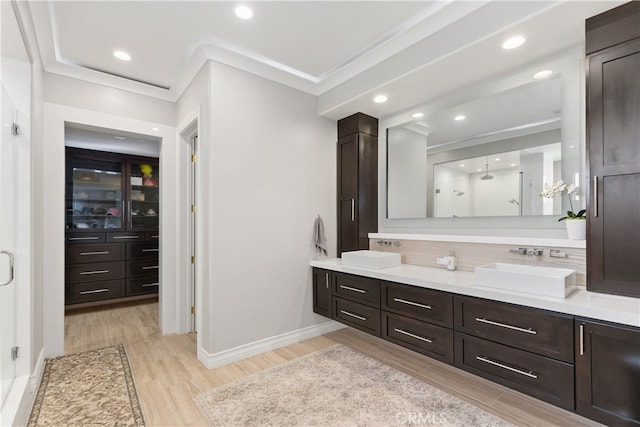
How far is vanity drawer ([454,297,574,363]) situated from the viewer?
1655 millimetres

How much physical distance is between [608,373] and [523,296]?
18.5 inches

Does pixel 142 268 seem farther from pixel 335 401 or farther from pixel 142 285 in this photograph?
pixel 335 401

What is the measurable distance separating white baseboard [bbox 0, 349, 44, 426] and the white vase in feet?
11.6

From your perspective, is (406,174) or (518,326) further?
(406,174)

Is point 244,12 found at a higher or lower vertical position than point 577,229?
higher

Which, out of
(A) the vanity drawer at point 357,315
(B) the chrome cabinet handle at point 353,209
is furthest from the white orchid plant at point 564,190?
(B) the chrome cabinet handle at point 353,209

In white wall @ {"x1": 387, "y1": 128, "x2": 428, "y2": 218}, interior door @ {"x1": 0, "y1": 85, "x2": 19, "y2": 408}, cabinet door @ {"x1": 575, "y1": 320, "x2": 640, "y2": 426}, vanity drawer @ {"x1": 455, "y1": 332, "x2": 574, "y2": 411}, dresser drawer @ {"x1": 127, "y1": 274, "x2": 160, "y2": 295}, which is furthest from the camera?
dresser drawer @ {"x1": 127, "y1": 274, "x2": 160, "y2": 295}

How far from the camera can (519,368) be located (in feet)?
5.92

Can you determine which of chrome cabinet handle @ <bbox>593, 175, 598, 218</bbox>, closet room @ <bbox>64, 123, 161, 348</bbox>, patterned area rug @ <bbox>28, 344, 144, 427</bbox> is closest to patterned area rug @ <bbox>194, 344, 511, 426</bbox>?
patterned area rug @ <bbox>28, 344, 144, 427</bbox>

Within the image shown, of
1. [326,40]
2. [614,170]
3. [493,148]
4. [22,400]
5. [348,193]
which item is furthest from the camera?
[348,193]

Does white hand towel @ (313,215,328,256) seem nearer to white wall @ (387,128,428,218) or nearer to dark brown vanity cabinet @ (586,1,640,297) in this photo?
white wall @ (387,128,428,218)

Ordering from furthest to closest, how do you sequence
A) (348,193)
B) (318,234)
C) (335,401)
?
(348,193), (318,234), (335,401)

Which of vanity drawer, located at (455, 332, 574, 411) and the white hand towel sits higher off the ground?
the white hand towel

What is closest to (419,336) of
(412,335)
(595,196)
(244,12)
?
(412,335)
